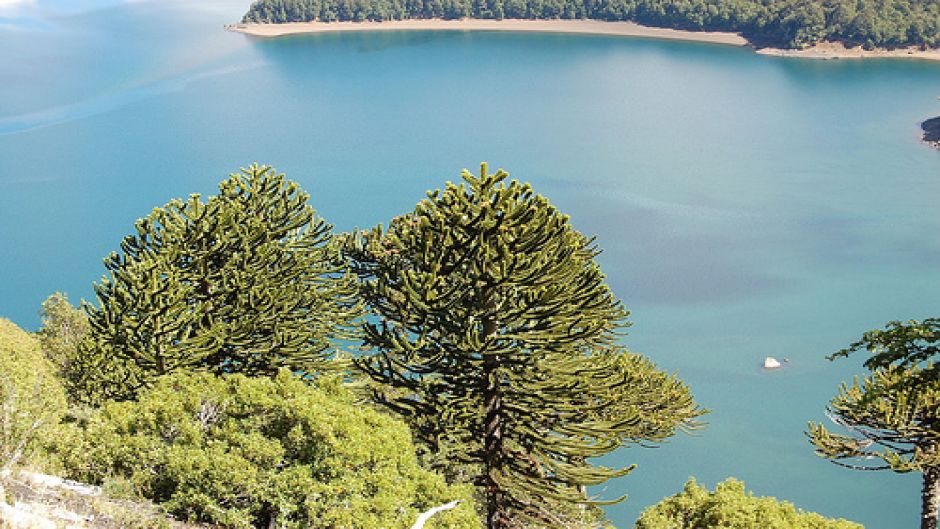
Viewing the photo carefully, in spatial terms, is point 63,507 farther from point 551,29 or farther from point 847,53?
point 551,29

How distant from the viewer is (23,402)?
12258 mm

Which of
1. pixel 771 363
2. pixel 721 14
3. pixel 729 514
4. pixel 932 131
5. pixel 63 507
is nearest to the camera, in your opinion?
pixel 63 507

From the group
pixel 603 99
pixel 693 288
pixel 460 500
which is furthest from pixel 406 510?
pixel 603 99

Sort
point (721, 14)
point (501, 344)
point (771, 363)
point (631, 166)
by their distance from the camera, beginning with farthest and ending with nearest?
point (721, 14) → point (631, 166) → point (771, 363) → point (501, 344)

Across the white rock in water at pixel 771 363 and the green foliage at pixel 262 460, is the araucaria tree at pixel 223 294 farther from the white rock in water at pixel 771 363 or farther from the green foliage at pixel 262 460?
the white rock in water at pixel 771 363

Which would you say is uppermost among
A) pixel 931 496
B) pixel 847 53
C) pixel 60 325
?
pixel 847 53

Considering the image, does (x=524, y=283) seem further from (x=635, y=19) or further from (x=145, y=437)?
(x=635, y=19)

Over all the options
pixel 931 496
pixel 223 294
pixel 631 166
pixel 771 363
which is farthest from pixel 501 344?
pixel 631 166

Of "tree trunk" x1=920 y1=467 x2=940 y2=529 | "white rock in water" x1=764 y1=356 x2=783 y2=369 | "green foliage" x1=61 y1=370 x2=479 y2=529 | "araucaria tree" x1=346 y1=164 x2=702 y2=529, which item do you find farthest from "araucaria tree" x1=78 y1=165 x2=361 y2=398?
"white rock in water" x1=764 y1=356 x2=783 y2=369

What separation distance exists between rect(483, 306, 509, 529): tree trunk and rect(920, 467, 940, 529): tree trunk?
8822 mm

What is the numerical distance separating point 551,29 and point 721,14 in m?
23.4

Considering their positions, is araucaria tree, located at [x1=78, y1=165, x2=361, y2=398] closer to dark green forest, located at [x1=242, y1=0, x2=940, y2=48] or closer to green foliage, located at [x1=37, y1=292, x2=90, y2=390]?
green foliage, located at [x1=37, y1=292, x2=90, y2=390]

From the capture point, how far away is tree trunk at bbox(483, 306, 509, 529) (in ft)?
46.7

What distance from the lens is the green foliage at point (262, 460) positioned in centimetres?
1005
